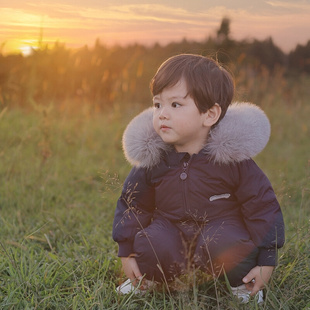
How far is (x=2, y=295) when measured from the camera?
6.69ft

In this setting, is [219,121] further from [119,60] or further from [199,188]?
[119,60]

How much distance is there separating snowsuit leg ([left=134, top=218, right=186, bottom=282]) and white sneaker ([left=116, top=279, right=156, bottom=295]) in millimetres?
28

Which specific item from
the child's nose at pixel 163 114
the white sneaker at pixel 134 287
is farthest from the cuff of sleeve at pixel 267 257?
the child's nose at pixel 163 114

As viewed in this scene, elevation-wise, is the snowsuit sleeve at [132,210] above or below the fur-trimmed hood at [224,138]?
below

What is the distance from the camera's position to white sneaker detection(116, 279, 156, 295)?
2069mm

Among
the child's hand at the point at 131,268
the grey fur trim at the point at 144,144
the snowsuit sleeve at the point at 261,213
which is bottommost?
the child's hand at the point at 131,268

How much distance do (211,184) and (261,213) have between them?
0.85 ft

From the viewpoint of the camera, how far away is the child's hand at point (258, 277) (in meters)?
2.04

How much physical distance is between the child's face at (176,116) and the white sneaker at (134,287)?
67 cm

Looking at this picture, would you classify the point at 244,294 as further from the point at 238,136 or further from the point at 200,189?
the point at 238,136

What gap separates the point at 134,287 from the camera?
6.84 feet

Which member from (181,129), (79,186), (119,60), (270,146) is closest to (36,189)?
(79,186)

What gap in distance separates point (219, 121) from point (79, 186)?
80.6 inches

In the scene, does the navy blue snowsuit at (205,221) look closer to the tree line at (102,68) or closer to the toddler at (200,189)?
the toddler at (200,189)
